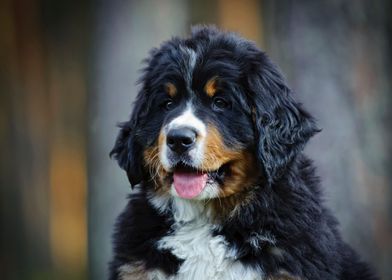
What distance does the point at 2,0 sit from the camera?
814cm

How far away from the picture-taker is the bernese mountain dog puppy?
4789 millimetres

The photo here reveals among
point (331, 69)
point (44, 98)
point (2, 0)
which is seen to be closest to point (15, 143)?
point (44, 98)

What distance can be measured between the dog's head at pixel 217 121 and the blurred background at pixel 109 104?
2.95m

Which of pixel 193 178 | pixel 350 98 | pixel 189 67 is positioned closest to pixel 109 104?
pixel 350 98

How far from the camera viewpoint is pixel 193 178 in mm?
4859

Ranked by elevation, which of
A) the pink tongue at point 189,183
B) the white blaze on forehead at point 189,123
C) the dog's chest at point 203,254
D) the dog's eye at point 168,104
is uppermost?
the dog's eye at point 168,104

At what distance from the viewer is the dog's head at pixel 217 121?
187 inches

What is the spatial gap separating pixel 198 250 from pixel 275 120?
864mm

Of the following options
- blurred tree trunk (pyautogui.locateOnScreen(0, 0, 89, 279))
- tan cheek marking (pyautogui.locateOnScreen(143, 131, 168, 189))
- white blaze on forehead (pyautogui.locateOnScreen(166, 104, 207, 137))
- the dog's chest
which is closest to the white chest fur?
the dog's chest

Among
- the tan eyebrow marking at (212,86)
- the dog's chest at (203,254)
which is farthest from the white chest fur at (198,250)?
the tan eyebrow marking at (212,86)

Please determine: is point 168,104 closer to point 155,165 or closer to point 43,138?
point 155,165

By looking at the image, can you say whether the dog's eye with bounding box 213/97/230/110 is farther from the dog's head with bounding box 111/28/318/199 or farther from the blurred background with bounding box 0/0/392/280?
the blurred background with bounding box 0/0/392/280

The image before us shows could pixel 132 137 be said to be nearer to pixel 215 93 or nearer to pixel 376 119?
pixel 215 93

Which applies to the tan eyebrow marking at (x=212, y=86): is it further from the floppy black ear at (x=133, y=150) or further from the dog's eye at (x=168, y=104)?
the floppy black ear at (x=133, y=150)
